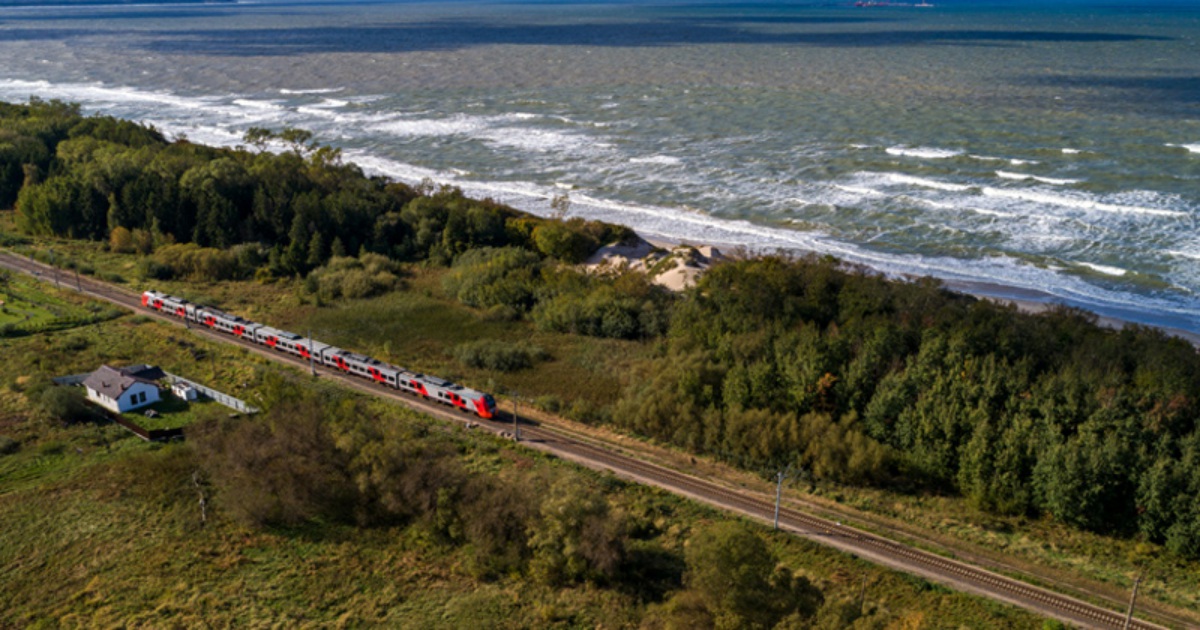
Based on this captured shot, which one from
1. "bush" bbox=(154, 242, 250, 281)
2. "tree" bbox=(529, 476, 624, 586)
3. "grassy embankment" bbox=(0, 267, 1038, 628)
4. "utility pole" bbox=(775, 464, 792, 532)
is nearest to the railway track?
"utility pole" bbox=(775, 464, 792, 532)

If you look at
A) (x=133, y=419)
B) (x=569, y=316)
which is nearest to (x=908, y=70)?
(x=569, y=316)

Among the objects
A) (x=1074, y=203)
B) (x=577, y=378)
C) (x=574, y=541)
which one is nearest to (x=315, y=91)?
(x=577, y=378)

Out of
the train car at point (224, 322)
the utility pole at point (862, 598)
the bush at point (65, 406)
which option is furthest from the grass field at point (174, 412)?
the utility pole at point (862, 598)

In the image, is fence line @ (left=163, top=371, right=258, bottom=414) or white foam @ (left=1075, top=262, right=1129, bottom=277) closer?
fence line @ (left=163, top=371, right=258, bottom=414)

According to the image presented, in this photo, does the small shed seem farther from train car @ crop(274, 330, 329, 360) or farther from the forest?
the forest

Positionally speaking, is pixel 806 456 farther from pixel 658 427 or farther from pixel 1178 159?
pixel 1178 159

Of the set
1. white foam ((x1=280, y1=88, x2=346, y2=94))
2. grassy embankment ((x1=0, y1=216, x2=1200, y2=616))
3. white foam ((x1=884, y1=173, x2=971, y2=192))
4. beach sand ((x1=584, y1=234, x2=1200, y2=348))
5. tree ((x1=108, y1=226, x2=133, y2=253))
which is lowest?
grassy embankment ((x1=0, y1=216, x2=1200, y2=616))

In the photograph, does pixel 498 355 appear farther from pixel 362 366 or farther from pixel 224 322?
pixel 224 322

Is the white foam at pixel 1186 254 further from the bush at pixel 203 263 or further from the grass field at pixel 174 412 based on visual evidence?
the bush at pixel 203 263
